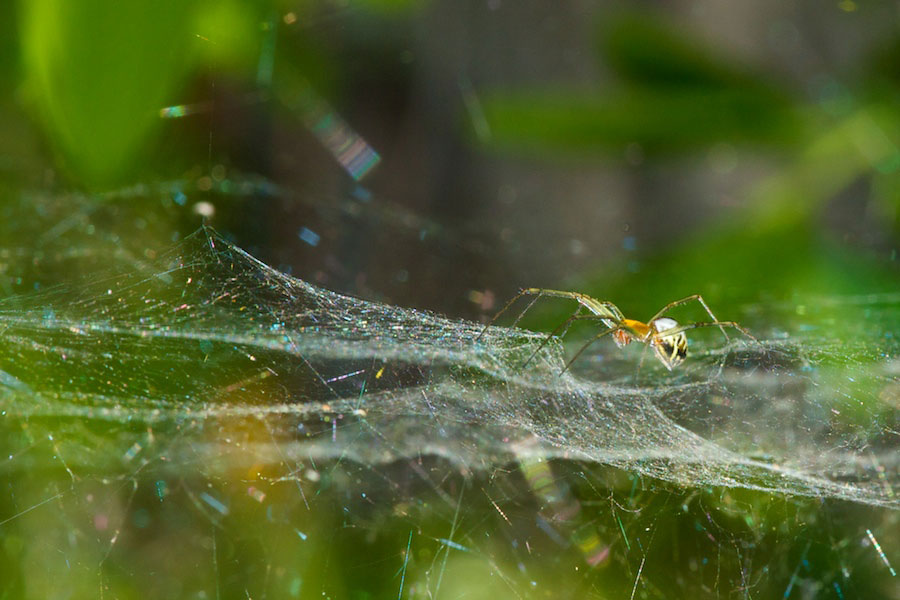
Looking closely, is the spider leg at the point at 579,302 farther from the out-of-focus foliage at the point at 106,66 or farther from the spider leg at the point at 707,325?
the out-of-focus foliage at the point at 106,66

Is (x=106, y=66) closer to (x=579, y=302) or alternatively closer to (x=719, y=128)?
(x=579, y=302)

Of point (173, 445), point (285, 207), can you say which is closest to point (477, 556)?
point (173, 445)

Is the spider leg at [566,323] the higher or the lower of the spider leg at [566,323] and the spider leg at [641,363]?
the higher

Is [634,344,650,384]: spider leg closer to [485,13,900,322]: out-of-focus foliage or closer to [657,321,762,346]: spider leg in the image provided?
[657,321,762,346]: spider leg

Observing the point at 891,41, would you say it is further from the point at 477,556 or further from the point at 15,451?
the point at 15,451

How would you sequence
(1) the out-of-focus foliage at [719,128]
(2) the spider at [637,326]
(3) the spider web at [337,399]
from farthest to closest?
(1) the out-of-focus foliage at [719,128] < (2) the spider at [637,326] < (3) the spider web at [337,399]

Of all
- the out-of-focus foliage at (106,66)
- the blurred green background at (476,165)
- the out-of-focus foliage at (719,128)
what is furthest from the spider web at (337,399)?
the out-of-focus foliage at (719,128)

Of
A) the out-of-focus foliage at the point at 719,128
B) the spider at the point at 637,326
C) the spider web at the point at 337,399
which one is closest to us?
the spider web at the point at 337,399
